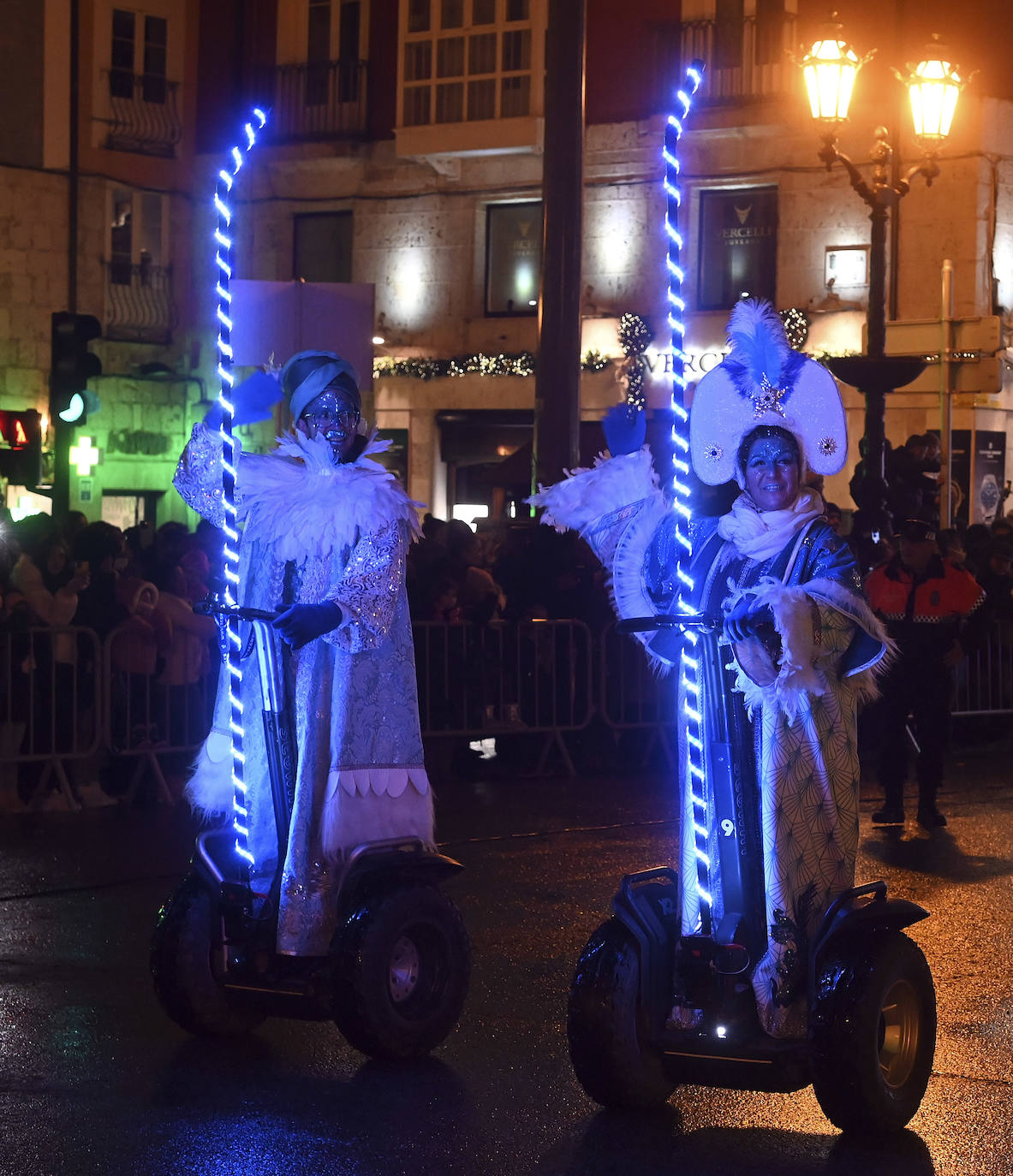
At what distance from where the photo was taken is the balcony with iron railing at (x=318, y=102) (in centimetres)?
2914

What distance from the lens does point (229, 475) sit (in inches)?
226

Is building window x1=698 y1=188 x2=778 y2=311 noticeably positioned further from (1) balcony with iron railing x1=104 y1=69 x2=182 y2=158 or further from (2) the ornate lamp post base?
(2) the ornate lamp post base

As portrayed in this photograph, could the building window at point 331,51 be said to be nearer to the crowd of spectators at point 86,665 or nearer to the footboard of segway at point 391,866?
the crowd of spectators at point 86,665

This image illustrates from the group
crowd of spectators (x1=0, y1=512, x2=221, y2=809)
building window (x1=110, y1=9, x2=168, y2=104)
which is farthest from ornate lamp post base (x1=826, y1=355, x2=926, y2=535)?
building window (x1=110, y1=9, x2=168, y2=104)

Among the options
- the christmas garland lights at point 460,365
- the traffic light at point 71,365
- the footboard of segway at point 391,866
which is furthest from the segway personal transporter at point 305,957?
the christmas garland lights at point 460,365

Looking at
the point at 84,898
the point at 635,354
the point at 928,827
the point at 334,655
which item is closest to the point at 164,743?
the point at 84,898

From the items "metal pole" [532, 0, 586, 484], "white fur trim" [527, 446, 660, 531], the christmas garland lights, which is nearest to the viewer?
"white fur trim" [527, 446, 660, 531]

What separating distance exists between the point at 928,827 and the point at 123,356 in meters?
20.5

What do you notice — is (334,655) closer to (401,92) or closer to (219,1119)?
(219,1119)

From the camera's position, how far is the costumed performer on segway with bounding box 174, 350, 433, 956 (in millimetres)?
5793

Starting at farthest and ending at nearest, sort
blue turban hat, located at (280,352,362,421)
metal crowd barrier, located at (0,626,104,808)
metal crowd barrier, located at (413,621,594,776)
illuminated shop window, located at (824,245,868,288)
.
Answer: illuminated shop window, located at (824,245,868,288) < metal crowd barrier, located at (413,621,594,776) < metal crowd barrier, located at (0,626,104,808) < blue turban hat, located at (280,352,362,421)

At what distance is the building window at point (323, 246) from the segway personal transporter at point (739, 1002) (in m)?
24.7

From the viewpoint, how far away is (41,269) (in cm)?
2808

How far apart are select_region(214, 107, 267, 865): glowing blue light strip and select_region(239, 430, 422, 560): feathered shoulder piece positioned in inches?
4.4
